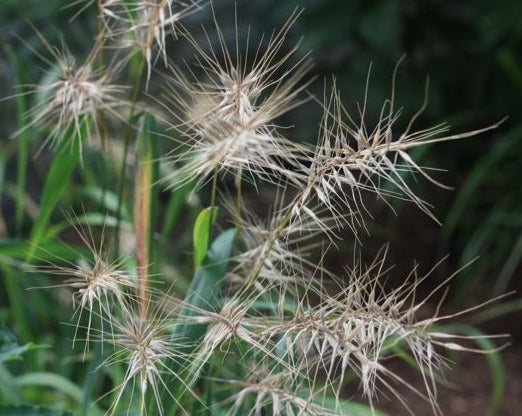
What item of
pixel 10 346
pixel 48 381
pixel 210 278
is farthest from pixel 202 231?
pixel 48 381

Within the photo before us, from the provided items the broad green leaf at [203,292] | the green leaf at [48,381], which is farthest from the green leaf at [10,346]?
the green leaf at [48,381]

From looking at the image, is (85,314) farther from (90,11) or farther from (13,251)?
(90,11)

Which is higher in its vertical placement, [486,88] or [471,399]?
[486,88]

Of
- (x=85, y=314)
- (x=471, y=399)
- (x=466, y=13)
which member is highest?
(x=466, y=13)

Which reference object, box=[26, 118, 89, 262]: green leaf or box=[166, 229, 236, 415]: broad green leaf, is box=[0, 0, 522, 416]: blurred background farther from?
box=[166, 229, 236, 415]: broad green leaf

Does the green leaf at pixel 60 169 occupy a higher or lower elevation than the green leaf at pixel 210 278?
higher

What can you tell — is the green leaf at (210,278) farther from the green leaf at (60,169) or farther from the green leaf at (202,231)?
the green leaf at (60,169)

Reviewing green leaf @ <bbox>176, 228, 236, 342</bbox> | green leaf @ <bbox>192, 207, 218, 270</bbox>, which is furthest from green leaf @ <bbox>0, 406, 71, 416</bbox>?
green leaf @ <bbox>192, 207, 218, 270</bbox>

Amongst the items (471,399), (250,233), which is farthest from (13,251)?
(471,399)
